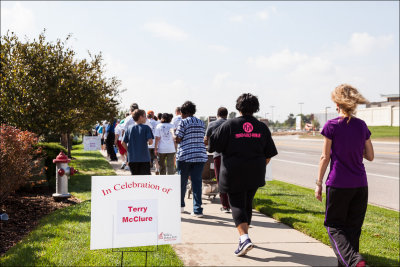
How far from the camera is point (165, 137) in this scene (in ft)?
27.4

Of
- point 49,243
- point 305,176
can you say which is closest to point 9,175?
point 49,243

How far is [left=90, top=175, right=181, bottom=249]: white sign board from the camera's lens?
3344mm

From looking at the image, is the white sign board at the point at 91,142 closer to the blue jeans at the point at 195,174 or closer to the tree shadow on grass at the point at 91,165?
the tree shadow on grass at the point at 91,165

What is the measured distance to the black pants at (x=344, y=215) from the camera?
3750mm

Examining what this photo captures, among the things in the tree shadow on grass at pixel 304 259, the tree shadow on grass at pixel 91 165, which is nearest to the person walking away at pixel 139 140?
the tree shadow on grass at pixel 304 259

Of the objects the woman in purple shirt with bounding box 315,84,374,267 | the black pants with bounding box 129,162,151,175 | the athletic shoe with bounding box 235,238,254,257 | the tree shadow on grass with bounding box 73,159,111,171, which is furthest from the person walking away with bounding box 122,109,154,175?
the tree shadow on grass with bounding box 73,159,111,171

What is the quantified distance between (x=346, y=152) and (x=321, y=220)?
3180mm

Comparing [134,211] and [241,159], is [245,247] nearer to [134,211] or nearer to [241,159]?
[241,159]

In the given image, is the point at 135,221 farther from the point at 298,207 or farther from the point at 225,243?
the point at 298,207

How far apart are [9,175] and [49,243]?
7.08 ft

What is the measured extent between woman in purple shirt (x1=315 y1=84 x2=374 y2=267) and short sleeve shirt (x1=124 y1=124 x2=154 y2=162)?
3751mm

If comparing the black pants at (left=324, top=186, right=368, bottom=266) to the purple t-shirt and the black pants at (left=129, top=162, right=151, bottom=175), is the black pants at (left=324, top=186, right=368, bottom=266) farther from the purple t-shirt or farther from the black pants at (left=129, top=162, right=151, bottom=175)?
the black pants at (left=129, top=162, right=151, bottom=175)

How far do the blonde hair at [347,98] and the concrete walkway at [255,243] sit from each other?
6.20 ft

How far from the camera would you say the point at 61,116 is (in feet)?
35.3
